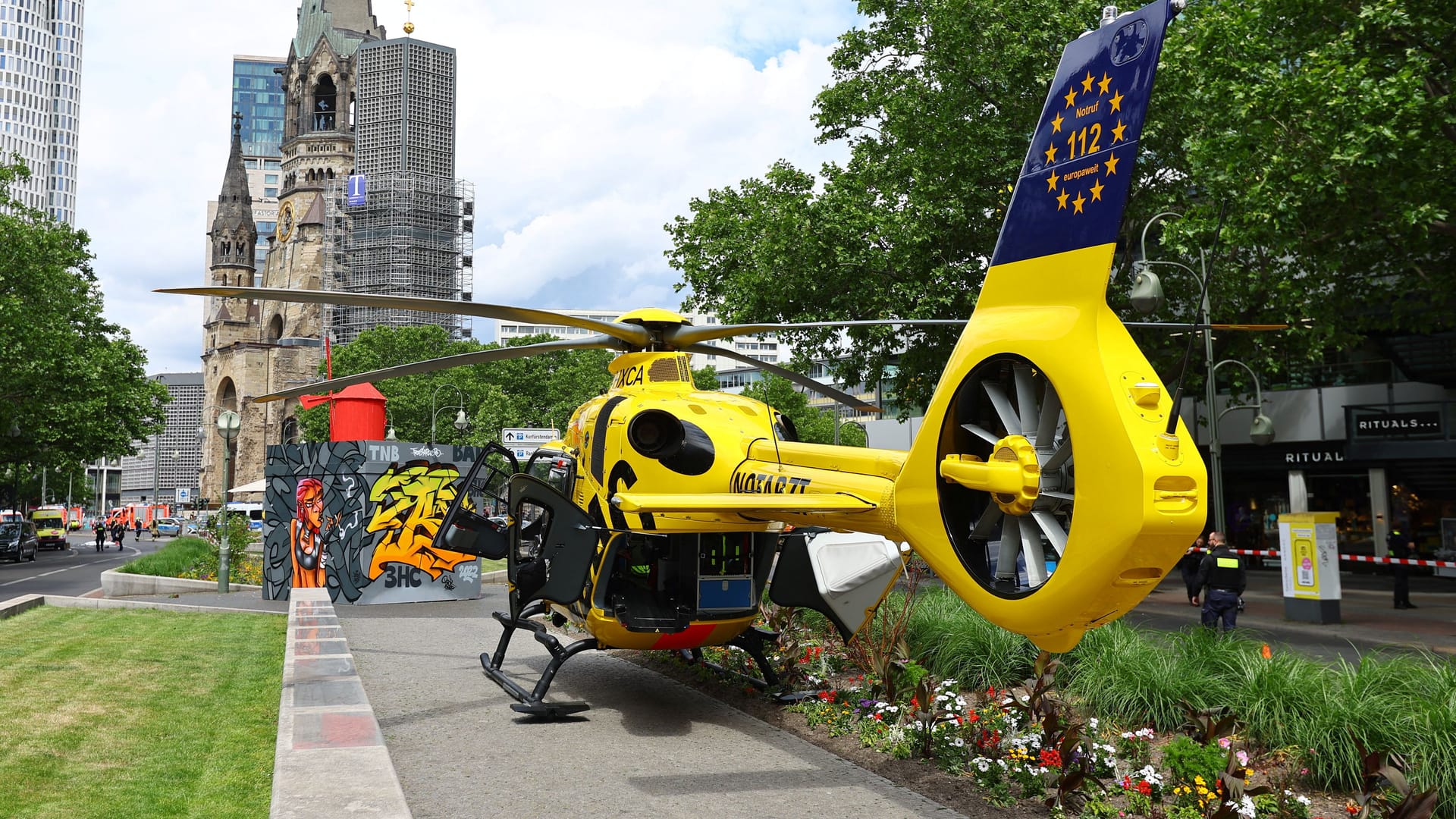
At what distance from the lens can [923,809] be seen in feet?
23.7

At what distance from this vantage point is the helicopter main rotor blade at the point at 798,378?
34.4 ft

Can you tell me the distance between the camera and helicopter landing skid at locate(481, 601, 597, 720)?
32.9 feet

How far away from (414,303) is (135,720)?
15.3ft

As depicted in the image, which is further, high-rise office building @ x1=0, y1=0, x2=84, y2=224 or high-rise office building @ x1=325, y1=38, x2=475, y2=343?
high-rise office building @ x1=0, y1=0, x2=84, y2=224

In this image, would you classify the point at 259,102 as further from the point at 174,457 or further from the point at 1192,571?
the point at 1192,571

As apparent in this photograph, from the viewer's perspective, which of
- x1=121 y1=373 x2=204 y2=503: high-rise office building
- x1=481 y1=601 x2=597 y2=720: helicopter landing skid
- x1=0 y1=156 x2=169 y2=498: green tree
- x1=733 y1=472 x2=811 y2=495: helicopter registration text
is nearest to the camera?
x1=733 y1=472 x2=811 y2=495: helicopter registration text

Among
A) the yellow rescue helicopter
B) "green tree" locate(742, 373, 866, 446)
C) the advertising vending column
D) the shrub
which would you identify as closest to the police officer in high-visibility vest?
the advertising vending column

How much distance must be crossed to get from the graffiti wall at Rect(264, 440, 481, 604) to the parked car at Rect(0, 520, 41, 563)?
27993 millimetres

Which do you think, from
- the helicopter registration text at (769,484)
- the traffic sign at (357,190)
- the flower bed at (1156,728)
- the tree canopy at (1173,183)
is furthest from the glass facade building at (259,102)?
the flower bed at (1156,728)

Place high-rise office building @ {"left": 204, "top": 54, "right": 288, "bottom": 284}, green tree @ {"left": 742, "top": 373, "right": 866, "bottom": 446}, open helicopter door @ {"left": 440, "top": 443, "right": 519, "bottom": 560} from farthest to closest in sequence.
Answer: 1. high-rise office building @ {"left": 204, "top": 54, "right": 288, "bottom": 284}
2. green tree @ {"left": 742, "top": 373, "right": 866, "bottom": 446}
3. open helicopter door @ {"left": 440, "top": 443, "right": 519, "bottom": 560}

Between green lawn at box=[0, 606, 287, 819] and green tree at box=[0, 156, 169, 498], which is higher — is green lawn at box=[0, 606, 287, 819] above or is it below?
below

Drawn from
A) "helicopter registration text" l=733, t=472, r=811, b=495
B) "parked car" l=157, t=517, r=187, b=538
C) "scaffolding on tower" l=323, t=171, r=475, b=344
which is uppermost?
Result: "scaffolding on tower" l=323, t=171, r=475, b=344

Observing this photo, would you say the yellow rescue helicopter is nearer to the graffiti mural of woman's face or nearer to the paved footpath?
the paved footpath

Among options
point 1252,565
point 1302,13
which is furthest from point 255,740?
point 1252,565
